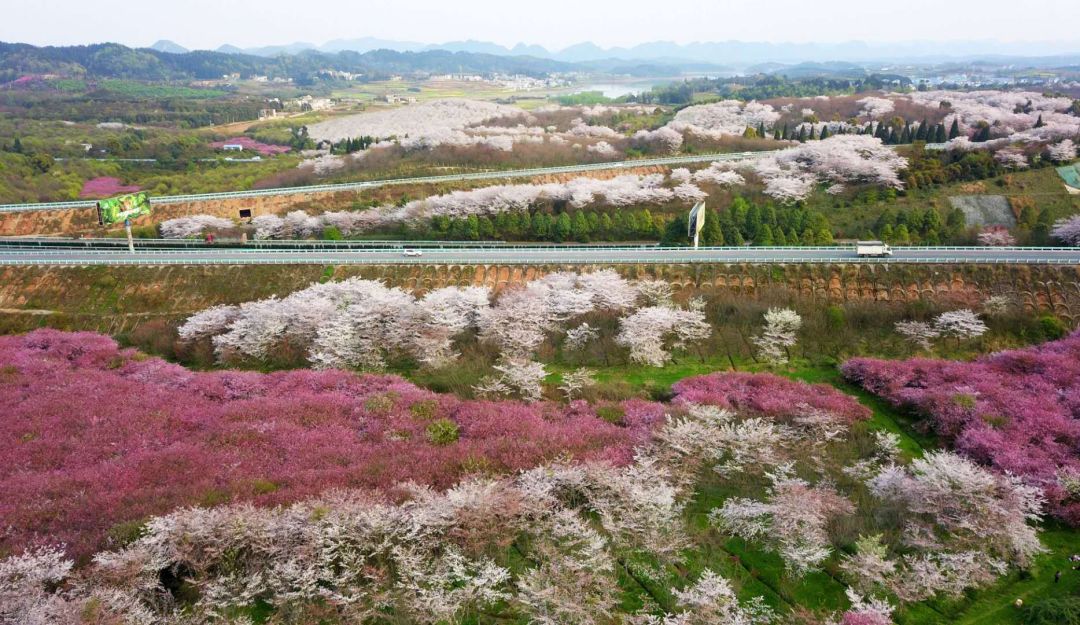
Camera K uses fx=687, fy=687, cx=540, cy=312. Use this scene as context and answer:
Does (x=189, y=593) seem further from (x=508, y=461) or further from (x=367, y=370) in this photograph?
(x=367, y=370)

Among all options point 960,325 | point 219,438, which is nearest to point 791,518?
point 219,438

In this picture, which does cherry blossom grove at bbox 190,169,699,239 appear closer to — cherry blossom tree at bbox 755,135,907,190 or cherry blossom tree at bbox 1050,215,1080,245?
cherry blossom tree at bbox 755,135,907,190

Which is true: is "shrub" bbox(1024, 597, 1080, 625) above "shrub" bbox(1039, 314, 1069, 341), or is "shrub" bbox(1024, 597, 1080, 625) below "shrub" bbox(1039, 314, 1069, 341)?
below

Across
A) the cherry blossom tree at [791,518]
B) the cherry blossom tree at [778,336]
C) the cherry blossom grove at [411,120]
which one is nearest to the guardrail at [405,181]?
the cherry blossom grove at [411,120]

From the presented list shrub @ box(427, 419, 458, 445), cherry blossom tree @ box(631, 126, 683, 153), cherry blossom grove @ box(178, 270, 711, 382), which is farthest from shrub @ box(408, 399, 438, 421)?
cherry blossom tree @ box(631, 126, 683, 153)

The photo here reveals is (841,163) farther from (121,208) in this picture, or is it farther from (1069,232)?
(121,208)

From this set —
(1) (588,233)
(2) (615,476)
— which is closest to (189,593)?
(2) (615,476)
